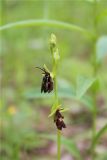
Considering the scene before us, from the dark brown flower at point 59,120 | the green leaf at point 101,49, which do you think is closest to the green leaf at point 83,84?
the dark brown flower at point 59,120

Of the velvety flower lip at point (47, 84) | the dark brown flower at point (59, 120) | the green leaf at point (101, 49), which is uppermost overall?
the green leaf at point (101, 49)

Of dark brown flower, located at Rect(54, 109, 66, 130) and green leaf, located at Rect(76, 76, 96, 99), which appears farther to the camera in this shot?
green leaf, located at Rect(76, 76, 96, 99)

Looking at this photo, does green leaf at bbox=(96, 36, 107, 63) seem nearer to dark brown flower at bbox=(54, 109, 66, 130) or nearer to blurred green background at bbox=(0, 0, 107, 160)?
blurred green background at bbox=(0, 0, 107, 160)

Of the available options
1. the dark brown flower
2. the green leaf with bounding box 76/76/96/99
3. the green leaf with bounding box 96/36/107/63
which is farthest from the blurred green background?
the dark brown flower

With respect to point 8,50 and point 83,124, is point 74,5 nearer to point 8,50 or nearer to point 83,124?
point 8,50

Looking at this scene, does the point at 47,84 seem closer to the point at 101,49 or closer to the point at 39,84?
the point at 101,49

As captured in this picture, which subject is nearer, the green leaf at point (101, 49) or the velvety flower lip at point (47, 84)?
the velvety flower lip at point (47, 84)

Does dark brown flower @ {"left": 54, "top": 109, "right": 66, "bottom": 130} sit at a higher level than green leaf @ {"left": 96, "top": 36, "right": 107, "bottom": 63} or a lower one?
lower

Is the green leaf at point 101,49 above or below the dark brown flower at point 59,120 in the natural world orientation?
above

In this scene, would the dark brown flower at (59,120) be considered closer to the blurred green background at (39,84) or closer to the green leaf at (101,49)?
the blurred green background at (39,84)

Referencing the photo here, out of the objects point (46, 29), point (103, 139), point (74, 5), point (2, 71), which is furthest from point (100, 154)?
point (74, 5)
